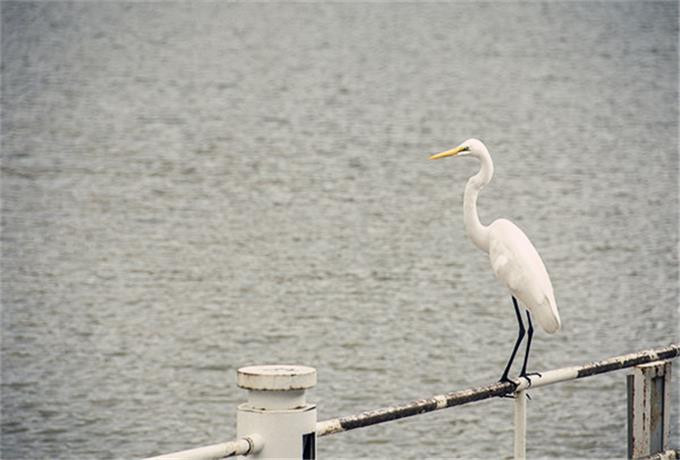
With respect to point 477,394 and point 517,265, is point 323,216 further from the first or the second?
point 477,394

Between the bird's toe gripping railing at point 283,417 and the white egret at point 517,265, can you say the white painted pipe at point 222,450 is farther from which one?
the white egret at point 517,265

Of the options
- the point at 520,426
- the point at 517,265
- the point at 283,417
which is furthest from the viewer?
the point at 517,265

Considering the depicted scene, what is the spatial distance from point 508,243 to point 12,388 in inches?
345

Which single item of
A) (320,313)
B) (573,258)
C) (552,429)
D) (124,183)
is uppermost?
(124,183)

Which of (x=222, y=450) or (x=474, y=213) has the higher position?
(x=474, y=213)

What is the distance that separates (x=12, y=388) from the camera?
12.9 m

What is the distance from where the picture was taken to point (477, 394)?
3.28 meters

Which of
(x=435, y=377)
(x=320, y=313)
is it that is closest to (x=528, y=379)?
(x=435, y=377)

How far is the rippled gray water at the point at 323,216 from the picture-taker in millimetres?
12594

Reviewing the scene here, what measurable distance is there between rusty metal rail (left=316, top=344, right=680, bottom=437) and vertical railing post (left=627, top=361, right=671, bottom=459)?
43mm

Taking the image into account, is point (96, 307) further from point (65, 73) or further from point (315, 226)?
point (65, 73)

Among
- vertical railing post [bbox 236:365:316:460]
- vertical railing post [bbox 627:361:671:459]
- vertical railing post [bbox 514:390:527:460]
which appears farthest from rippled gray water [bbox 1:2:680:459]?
vertical railing post [bbox 236:365:316:460]

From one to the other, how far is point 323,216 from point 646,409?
19.7m

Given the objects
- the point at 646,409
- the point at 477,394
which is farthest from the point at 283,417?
the point at 646,409
